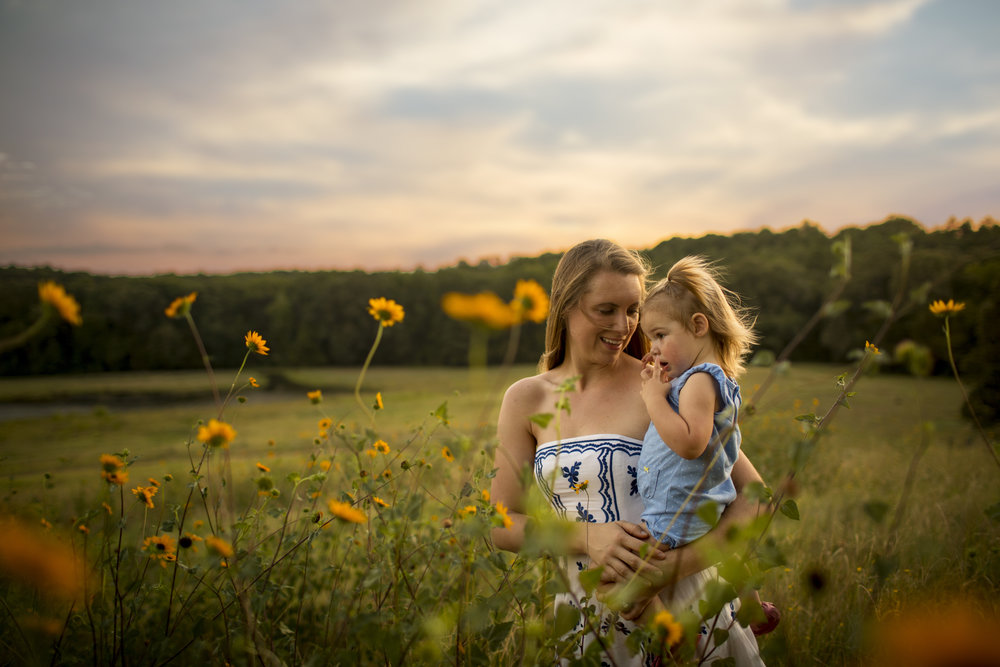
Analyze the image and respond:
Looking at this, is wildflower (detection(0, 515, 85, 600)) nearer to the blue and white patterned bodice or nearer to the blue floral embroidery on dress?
the blue and white patterned bodice

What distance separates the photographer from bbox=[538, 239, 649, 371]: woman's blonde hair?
223cm

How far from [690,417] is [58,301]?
1648 mm

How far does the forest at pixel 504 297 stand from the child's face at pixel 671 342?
0.45m

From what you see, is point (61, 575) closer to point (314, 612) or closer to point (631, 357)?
point (314, 612)

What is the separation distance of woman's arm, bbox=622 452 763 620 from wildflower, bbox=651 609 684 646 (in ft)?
1.19

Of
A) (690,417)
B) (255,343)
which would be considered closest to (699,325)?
(690,417)

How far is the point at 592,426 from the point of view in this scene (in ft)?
7.14

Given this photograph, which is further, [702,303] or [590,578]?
[702,303]

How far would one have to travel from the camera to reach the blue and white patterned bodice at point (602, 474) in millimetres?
2027

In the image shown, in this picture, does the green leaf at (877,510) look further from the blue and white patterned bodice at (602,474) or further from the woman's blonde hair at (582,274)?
the woman's blonde hair at (582,274)

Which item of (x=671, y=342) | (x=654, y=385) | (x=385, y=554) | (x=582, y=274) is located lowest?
(x=385, y=554)

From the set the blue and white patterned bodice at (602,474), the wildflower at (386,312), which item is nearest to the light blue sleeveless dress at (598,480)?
the blue and white patterned bodice at (602,474)

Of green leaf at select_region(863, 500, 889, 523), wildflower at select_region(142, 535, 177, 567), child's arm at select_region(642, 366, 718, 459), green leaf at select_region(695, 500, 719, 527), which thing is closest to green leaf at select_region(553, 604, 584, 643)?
green leaf at select_region(695, 500, 719, 527)

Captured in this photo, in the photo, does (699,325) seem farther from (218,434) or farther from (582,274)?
(218,434)
